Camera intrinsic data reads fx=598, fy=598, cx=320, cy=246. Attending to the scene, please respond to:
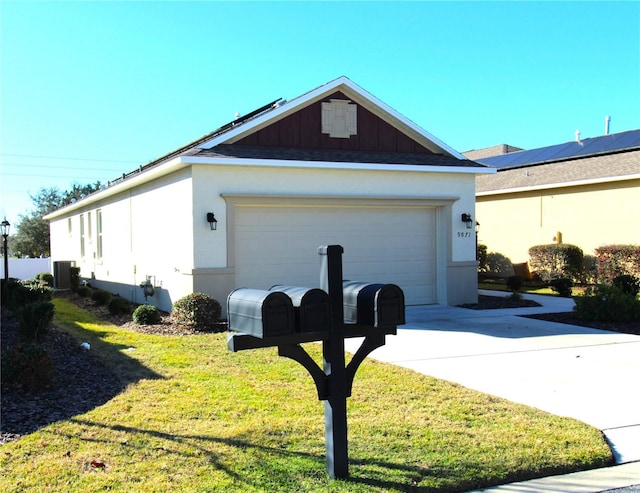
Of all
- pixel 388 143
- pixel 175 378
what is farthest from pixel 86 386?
pixel 388 143

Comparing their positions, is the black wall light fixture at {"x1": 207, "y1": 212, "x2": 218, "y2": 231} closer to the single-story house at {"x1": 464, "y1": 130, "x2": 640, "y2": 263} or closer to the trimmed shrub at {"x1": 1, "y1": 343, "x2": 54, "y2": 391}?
the trimmed shrub at {"x1": 1, "y1": 343, "x2": 54, "y2": 391}

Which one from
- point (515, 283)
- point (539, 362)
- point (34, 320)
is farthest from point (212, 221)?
point (515, 283)

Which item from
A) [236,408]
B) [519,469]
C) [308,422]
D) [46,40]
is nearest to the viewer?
[519,469]

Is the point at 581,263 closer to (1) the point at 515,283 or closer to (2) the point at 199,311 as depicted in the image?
(1) the point at 515,283

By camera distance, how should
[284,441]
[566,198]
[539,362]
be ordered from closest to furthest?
[284,441] → [539,362] → [566,198]

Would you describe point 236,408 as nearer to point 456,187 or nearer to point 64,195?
point 456,187

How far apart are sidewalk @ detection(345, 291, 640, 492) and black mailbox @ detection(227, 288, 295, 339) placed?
7.41 ft

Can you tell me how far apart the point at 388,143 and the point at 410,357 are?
23.5 feet

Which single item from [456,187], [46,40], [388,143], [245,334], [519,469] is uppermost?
[46,40]

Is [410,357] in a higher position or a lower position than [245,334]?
lower

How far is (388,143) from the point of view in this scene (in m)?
14.2

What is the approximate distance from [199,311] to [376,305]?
7.22m

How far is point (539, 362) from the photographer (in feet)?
25.8

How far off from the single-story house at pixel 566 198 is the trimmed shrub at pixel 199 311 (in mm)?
14140
